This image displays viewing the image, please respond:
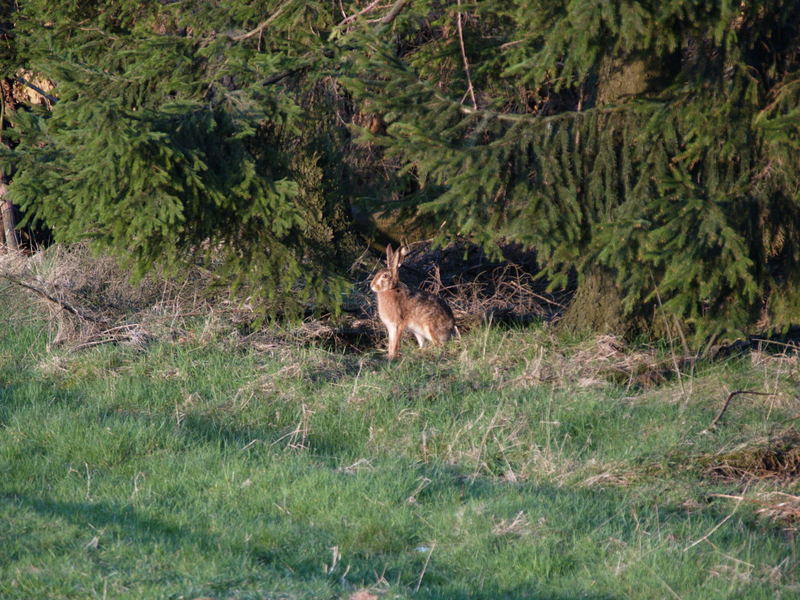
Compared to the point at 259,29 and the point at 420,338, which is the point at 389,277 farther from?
the point at 259,29

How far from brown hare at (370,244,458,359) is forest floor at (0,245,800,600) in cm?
28

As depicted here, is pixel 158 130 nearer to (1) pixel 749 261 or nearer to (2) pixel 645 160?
(2) pixel 645 160

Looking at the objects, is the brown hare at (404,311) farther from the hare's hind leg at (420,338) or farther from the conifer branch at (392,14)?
the conifer branch at (392,14)

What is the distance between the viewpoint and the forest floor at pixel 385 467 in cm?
497

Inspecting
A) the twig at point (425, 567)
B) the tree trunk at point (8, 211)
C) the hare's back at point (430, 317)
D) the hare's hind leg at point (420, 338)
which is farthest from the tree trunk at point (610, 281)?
the tree trunk at point (8, 211)

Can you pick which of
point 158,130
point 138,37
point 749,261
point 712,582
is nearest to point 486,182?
point 749,261

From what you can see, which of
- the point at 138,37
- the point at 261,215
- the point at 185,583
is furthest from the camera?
the point at 138,37

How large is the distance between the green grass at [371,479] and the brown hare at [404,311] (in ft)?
2.54

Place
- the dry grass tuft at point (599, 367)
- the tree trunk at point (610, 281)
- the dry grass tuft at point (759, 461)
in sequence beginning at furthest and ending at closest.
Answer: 1. the tree trunk at point (610, 281)
2. the dry grass tuft at point (599, 367)
3. the dry grass tuft at point (759, 461)

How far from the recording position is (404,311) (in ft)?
33.8

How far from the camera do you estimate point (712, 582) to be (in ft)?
16.0

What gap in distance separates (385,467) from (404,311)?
12.9ft

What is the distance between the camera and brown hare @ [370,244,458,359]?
1032 cm

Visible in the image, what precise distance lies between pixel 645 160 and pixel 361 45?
272 centimetres
